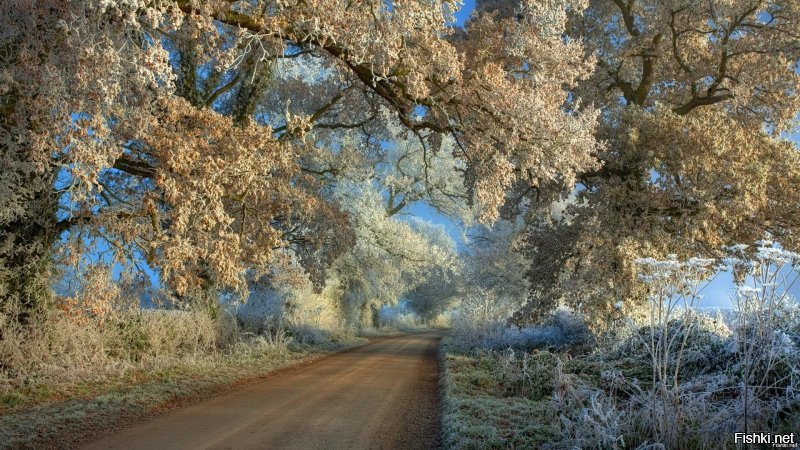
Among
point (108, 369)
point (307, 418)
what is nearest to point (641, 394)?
point (307, 418)

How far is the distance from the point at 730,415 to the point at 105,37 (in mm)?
8914

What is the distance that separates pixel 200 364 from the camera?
13.2m

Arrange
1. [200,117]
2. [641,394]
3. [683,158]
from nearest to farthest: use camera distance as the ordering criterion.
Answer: [641,394]
[200,117]
[683,158]

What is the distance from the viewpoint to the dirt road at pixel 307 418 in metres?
6.90

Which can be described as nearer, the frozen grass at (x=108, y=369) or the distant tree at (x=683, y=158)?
the frozen grass at (x=108, y=369)

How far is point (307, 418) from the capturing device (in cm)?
819

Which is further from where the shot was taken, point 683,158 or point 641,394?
point 683,158

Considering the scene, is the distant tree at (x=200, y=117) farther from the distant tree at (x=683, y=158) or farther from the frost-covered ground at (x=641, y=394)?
the frost-covered ground at (x=641, y=394)

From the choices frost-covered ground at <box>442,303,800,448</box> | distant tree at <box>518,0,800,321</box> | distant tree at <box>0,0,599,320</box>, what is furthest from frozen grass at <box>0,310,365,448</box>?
distant tree at <box>518,0,800,321</box>

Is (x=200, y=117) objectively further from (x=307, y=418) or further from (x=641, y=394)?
(x=641, y=394)

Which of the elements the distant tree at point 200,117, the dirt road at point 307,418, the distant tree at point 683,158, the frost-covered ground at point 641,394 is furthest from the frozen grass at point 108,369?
the distant tree at point 683,158

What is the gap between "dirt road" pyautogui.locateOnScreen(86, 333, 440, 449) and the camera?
690 centimetres

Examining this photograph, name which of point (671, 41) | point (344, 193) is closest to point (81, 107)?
point (671, 41)

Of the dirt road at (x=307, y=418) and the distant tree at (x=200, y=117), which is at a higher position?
the distant tree at (x=200, y=117)
